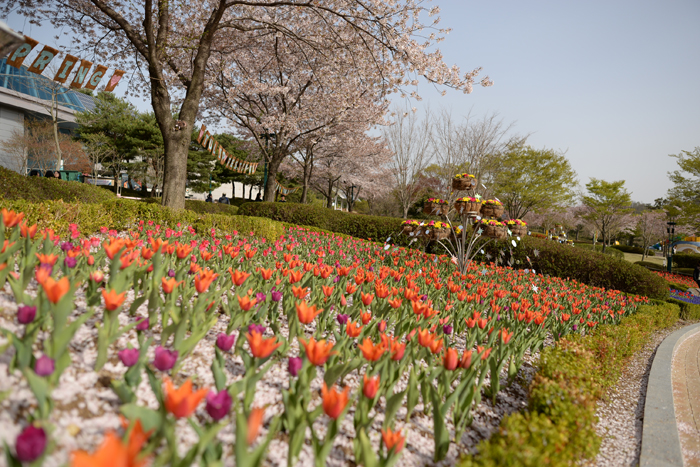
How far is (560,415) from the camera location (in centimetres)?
226

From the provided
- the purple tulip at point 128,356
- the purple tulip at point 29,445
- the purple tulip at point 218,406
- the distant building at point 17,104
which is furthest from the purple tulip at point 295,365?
the distant building at point 17,104

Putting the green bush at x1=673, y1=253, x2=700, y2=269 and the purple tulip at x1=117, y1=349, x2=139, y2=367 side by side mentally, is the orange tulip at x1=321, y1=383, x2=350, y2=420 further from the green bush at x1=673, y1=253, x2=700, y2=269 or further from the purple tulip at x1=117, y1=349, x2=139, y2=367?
the green bush at x1=673, y1=253, x2=700, y2=269

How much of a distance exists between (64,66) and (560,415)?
1223cm

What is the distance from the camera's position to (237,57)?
15.7 m

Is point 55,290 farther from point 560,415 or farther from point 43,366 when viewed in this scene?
point 560,415

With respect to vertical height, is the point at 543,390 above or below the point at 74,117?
below

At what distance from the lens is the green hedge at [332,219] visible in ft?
42.9

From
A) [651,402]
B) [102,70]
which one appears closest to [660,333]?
[651,402]

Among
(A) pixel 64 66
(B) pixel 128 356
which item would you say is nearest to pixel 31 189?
(A) pixel 64 66

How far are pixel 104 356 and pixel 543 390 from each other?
2.76 meters

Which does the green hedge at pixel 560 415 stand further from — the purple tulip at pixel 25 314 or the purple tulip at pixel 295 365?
the purple tulip at pixel 25 314

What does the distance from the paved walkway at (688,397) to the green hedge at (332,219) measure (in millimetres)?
8175

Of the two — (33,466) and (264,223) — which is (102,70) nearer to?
(264,223)

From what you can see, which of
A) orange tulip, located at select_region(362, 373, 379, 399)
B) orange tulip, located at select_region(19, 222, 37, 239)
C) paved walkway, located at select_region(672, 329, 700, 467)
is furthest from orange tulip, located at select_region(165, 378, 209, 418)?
paved walkway, located at select_region(672, 329, 700, 467)
